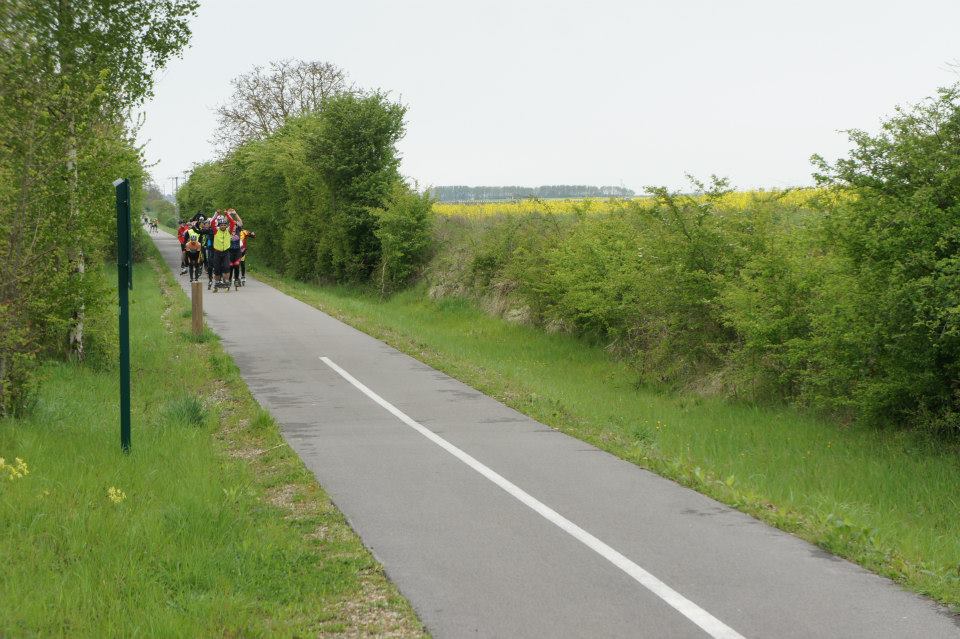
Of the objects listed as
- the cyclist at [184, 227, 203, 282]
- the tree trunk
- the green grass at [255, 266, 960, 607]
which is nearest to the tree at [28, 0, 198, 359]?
the tree trunk

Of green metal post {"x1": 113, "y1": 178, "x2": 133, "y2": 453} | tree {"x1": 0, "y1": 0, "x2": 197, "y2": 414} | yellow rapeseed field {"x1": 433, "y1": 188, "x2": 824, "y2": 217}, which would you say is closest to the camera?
green metal post {"x1": 113, "y1": 178, "x2": 133, "y2": 453}

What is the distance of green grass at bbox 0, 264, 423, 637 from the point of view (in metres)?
5.29

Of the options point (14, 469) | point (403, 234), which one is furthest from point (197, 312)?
point (403, 234)

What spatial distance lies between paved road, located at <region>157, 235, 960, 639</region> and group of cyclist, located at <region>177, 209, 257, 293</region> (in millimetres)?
18020

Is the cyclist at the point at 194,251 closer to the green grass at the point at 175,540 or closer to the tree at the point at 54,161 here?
the tree at the point at 54,161

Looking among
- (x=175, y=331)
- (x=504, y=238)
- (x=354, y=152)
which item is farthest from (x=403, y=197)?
(x=175, y=331)

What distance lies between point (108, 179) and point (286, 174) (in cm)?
2988

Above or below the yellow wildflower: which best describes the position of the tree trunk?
above

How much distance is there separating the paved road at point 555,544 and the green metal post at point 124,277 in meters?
1.74

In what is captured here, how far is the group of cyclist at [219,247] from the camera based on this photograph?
95.0ft

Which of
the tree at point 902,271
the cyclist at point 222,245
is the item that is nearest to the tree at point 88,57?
the tree at point 902,271

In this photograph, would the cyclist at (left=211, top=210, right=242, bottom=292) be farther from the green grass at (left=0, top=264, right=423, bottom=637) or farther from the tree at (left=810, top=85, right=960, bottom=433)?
the tree at (left=810, top=85, right=960, bottom=433)

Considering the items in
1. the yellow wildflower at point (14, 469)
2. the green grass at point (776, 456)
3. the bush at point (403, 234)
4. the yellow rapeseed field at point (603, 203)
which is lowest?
the green grass at point (776, 456)

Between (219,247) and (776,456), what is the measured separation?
70.1 ft
